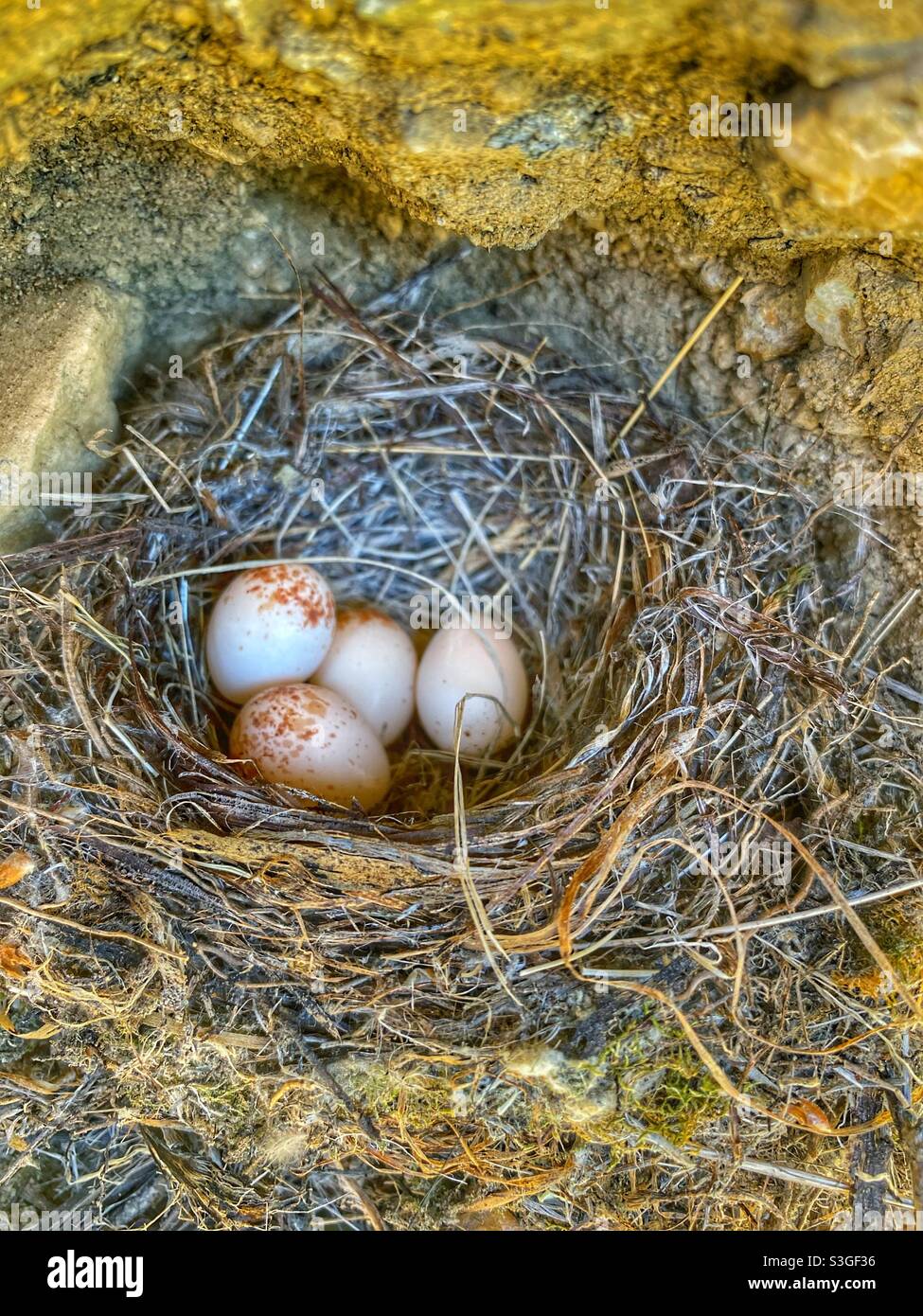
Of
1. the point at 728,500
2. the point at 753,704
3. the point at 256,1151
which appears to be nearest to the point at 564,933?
the point at 753,704

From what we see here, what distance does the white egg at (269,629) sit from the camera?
77.3 inches

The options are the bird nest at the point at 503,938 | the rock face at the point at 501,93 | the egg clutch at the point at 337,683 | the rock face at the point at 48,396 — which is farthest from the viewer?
the egg clutch at the point at 337,683

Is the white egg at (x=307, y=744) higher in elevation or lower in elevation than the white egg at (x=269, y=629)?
lower

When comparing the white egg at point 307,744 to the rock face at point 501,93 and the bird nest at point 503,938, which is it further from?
the rock face at point 501,93

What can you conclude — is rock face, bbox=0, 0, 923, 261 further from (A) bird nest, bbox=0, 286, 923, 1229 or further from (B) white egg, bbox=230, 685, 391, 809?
(B) white egg, bbox=230, 685, 391, 809

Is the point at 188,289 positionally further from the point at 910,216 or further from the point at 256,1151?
the point at 256,1151

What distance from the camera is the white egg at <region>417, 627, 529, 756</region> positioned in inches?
80.8

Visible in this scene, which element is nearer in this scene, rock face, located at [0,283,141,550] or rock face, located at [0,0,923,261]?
rock face, located at [0,0,923,261]

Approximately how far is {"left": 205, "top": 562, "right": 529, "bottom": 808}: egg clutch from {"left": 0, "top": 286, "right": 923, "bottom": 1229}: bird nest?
4.9 inches

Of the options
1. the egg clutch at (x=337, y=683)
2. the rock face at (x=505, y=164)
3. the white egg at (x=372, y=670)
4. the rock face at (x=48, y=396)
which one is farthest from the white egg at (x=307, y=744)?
the rock face at (x=505, y=164)

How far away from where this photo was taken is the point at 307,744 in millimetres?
1882

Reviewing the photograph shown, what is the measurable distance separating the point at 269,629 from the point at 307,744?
0.80 ft

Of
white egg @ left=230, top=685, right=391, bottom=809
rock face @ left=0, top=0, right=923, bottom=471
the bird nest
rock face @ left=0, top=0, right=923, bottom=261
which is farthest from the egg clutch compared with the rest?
rock face @ left=0, top=0, right=923, bottom=261

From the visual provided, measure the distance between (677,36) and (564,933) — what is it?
49.7 inches
